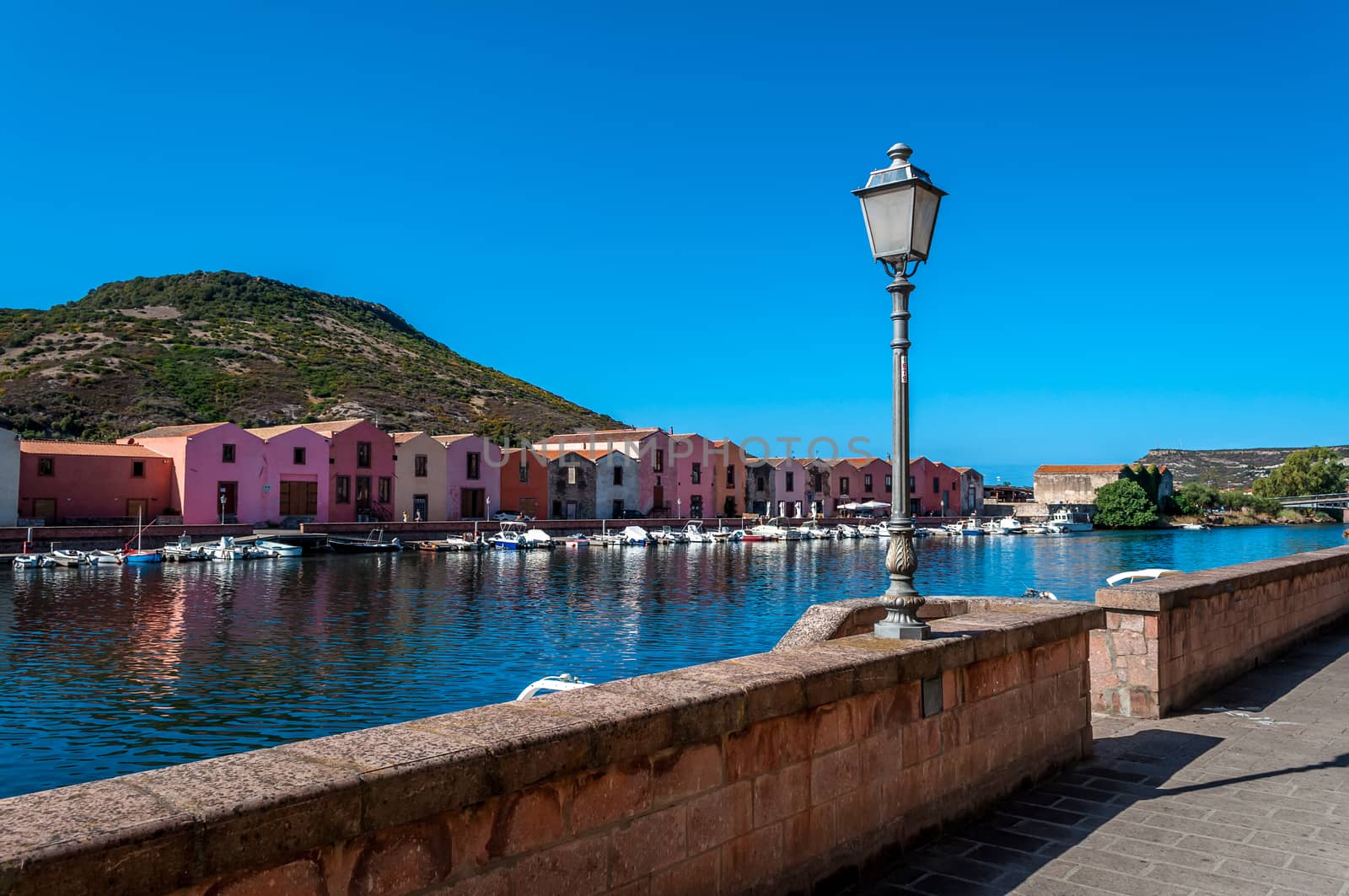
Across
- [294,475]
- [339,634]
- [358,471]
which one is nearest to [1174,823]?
[339,634]

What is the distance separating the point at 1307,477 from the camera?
116562 millimetres

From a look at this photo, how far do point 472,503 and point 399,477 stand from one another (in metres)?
5.55

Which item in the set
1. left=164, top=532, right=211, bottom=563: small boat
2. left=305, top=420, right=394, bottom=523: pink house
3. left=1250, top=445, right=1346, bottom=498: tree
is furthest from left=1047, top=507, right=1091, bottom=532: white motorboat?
left=164, top=532, right=211, bottom=563: small boat

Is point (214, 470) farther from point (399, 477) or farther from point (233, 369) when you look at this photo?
point (233, 369)

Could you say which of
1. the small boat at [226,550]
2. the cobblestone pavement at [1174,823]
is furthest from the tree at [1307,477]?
the cobblestone pavement at [1174,823]

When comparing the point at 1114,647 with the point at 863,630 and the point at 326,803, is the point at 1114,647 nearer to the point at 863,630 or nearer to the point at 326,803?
the point at 863,630

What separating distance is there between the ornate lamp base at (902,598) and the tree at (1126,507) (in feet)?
300

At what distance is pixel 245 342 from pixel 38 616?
7810 cm

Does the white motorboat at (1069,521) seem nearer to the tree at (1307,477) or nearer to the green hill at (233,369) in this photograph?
the tree at (1307,477)

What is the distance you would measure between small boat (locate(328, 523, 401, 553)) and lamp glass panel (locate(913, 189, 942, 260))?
47.9 meters

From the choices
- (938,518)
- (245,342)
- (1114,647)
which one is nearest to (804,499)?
(938,518)

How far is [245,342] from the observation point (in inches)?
3871

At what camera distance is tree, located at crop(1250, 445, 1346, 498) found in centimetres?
11675

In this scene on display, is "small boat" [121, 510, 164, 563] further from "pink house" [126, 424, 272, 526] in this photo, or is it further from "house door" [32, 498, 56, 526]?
"house door" [32, 498, 56, 526]
